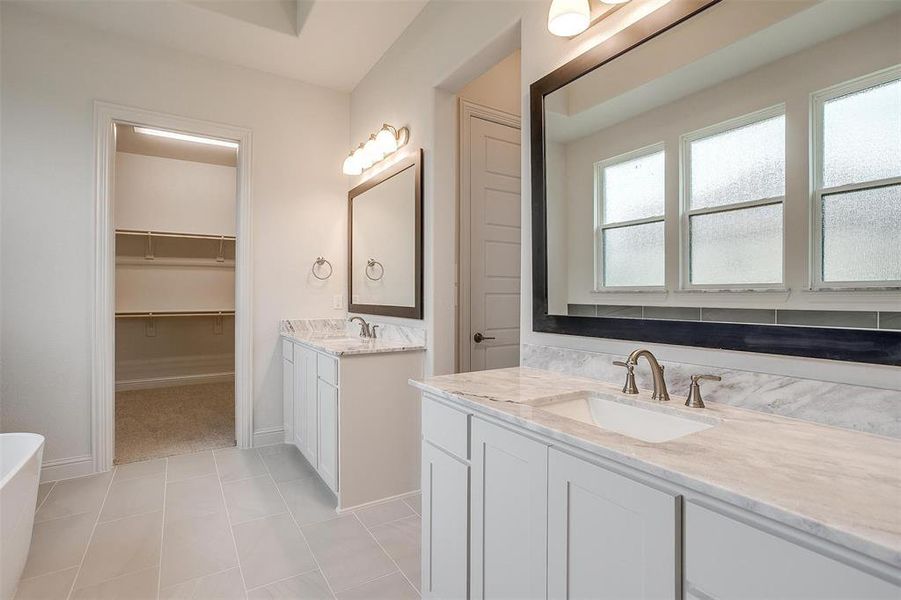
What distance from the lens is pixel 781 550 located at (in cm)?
65

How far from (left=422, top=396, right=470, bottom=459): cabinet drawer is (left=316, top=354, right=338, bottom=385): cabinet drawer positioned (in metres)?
0.96

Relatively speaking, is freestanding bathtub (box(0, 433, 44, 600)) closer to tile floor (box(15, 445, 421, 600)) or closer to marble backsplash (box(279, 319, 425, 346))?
tile floor (box(15, 445, 421, 600))

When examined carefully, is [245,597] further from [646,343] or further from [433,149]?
[433,149]

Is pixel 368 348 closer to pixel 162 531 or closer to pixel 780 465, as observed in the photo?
pixel 162 531

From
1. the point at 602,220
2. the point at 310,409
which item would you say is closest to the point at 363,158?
the point at 310,409

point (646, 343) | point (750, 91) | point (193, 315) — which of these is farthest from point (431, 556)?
point (193, 315)

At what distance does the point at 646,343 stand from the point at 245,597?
1747 mm

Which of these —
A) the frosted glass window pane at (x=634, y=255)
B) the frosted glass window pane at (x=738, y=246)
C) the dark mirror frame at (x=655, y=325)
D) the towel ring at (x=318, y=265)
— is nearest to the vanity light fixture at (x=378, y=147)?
the towel ring at (x=318, y=265)

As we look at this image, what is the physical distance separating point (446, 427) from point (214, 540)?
4.72 feet

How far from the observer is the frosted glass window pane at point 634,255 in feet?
4.64

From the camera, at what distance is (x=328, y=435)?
2.47 m

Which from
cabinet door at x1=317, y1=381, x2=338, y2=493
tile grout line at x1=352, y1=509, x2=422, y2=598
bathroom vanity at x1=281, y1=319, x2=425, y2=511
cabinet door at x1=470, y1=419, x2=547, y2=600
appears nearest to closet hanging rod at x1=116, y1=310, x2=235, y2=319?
bathroom vanity at x1=281, y1=319, x2=425, y2=511

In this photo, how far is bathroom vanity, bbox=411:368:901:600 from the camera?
24.8 inches

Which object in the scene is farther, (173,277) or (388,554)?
(173,277)
